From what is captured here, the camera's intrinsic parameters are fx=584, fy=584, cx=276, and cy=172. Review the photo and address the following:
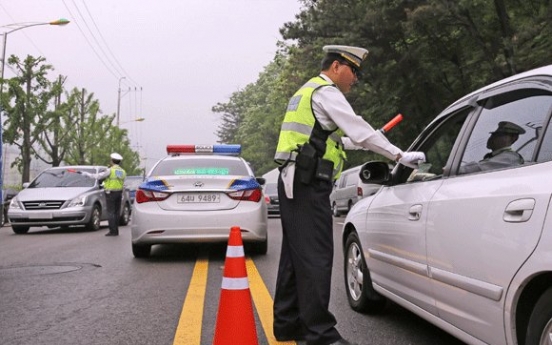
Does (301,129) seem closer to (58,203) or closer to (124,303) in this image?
(124,303)

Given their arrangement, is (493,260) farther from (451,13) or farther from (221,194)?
(451,13)

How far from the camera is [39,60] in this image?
31.1m

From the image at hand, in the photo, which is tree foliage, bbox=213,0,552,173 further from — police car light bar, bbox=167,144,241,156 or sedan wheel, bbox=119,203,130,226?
sedan wheel, bbox=119,203,130,226

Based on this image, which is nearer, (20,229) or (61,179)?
(20,229)

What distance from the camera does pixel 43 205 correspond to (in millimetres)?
12695

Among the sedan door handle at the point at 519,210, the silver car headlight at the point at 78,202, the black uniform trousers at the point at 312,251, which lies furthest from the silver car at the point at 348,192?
the sedan door handle at the point at 519,210

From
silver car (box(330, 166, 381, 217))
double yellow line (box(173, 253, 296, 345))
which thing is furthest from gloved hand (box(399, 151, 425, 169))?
silver car (box(330, 166, 381, 217))

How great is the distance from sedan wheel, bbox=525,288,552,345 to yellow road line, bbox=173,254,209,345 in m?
2.15

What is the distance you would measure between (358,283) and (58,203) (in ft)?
31.9

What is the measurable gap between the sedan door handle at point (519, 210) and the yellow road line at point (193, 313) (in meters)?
2.18

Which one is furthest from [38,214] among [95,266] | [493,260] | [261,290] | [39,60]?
[39,60]

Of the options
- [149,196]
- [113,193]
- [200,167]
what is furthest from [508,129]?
[113,193]

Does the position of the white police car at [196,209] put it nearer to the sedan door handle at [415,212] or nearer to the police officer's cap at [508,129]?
the sedan door handle at [415,212]

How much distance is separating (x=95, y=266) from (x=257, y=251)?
223 cm
